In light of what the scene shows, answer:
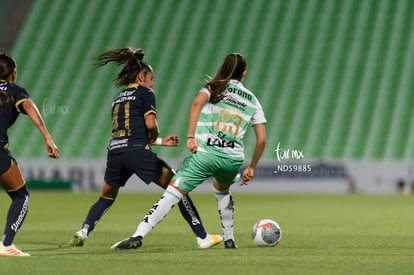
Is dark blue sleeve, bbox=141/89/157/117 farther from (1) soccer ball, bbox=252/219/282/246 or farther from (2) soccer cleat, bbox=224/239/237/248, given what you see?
(1) soccer ball, bbox=252/219/282/246

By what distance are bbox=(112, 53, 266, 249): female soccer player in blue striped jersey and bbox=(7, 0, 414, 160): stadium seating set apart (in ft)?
58.0

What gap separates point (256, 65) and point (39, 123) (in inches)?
902

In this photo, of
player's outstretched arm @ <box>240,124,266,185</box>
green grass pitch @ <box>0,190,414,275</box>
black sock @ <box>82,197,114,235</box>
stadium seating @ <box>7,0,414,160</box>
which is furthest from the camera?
stadium seating @ <box>7,0,414,160</box>

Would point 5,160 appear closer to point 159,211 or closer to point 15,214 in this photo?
Result: point 15,214

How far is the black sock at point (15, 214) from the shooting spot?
9125 millimetres

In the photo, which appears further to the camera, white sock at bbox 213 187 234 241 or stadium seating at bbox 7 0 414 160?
stadium seating at bbox 7 0 414 160

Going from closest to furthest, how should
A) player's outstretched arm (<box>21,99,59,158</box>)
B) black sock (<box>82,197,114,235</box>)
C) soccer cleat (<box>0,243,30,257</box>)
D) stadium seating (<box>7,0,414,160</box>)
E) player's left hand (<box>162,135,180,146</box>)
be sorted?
player's outstretched arm (<box>21,99,59,158</box>)
soccer cleat (<box>0,243,30,257</box>)
player's left hand (<box>162,135,180,146</box>)
black sock (<box>82,197,114,235</box>)
stadium seating (<box>7,0,414,160</box>)

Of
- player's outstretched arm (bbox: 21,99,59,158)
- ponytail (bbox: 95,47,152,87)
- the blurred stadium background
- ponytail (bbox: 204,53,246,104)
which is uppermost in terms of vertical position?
ponytail (bbox: 204,53,246,104)

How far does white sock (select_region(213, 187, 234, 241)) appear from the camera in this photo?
10.1 m

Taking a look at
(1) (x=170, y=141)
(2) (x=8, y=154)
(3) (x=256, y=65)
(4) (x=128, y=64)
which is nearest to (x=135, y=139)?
(1) (x=170, y=141)

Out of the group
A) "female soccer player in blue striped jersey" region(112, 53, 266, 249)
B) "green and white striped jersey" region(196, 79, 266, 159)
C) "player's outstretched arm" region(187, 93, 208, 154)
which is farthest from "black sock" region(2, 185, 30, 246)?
"green and white striped jersey" region(196, 79, 266, 159)

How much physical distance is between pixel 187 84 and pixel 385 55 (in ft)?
20.1

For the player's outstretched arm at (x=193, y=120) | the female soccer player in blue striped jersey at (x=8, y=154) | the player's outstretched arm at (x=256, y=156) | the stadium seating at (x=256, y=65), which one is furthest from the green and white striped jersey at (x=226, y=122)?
the stadium seating at (x=256, y=65)

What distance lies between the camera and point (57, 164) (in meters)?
26.8
